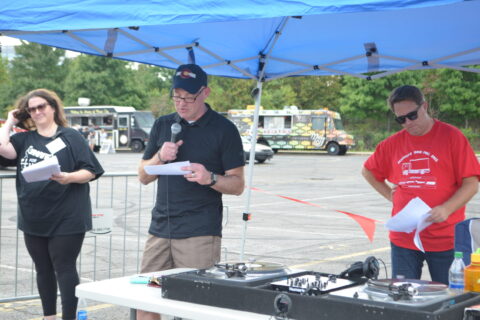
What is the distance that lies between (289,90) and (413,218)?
5188 cm

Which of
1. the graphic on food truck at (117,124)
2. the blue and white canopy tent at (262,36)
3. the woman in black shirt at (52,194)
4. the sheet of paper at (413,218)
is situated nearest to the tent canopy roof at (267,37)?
the blue and white canopy tent at (262,36)

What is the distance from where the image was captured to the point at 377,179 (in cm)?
486

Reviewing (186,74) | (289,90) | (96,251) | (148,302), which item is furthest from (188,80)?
(289,90)

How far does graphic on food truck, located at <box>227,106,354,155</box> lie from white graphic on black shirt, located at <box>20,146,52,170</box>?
116 ft

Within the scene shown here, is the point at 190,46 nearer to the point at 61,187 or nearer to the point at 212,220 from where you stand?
the point at 61,187

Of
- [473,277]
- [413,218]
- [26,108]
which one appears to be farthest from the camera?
[26,108]

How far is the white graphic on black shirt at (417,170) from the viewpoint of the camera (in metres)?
4.30

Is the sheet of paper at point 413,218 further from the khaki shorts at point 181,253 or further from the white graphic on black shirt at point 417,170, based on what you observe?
the khaki shorts at point 181,253

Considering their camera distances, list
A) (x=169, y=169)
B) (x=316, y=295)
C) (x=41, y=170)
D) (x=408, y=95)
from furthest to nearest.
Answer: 1. (x=41, y=170)
2. (x=408, y=95)
3. (x=169, y=169)
4. (x=316, y=295)

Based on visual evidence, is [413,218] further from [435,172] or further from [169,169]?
[169,169]

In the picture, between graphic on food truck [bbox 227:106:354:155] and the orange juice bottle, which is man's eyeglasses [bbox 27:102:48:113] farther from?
graphic on food truck [bbox 227:106:354:155]

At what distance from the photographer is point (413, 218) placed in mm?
3922

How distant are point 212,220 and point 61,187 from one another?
4.85 ft

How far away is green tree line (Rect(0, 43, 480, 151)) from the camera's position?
47531 mm
